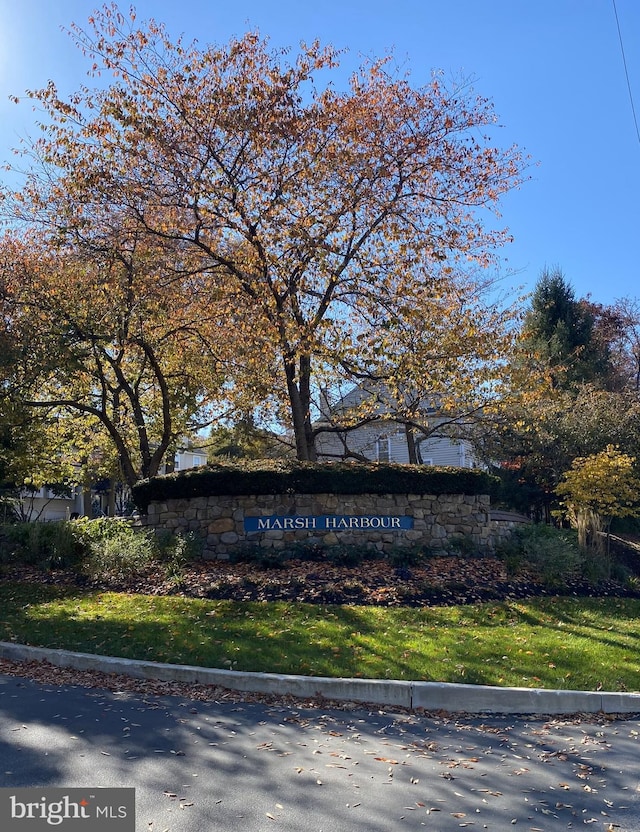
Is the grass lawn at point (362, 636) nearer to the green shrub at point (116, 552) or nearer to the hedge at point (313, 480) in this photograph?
the green shrub at point (116, 552)

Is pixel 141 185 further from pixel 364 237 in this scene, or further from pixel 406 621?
pixel 406 621

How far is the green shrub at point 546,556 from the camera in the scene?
39.7 ft

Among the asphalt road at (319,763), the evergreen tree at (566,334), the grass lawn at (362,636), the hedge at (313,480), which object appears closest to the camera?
the asphalt road at (319,763)

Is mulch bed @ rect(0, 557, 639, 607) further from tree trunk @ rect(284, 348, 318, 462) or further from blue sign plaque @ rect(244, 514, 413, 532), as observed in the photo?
tree trunk @ rect(284, 348, 318, 462)

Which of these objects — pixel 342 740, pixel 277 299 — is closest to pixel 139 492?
pixel 277 299

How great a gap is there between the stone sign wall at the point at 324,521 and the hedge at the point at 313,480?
0.44 feet

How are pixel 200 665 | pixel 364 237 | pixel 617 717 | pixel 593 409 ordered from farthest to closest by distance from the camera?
1. pixel 593 409
2. pixel 364 237
3. pixel 200 665
4. pixel 617 717

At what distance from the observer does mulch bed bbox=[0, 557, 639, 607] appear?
34.2 ft

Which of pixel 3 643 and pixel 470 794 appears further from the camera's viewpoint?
pixel 3 643

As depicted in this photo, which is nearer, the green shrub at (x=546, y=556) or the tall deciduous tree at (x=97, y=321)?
the green shrub at (x=546, y=556)

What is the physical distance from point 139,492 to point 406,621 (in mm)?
6822

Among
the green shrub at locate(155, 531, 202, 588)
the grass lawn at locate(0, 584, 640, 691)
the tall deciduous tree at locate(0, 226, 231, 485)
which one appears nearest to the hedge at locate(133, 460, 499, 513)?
the green shrub at locate(155, 531, 202, 588)

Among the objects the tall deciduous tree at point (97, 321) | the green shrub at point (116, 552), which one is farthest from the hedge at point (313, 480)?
the tall deciduous tree at point (97, 321)

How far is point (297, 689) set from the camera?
A: 7102mm
